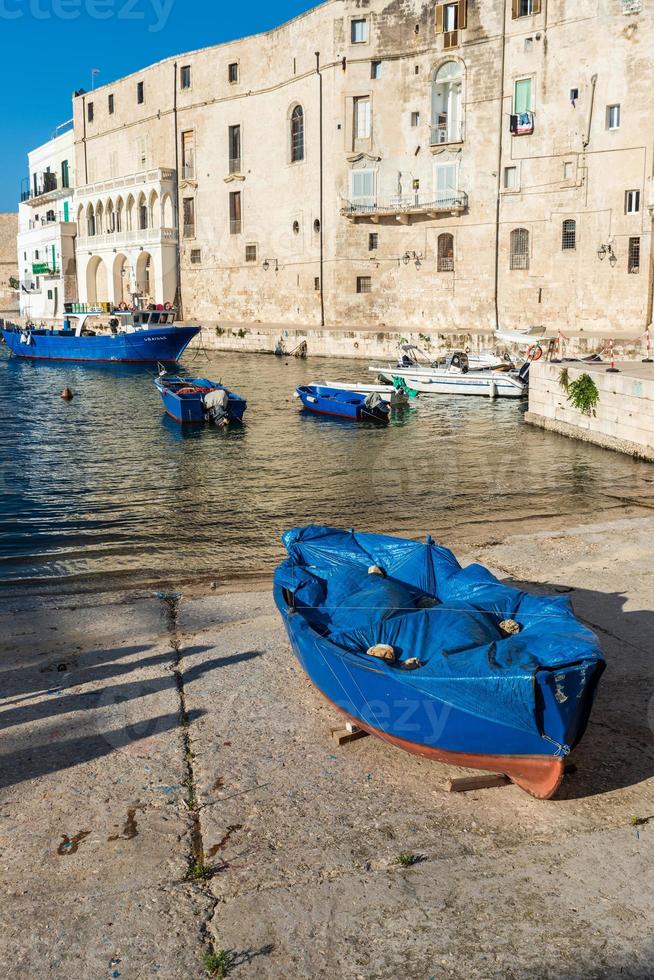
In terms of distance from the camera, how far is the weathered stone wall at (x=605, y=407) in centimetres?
1504

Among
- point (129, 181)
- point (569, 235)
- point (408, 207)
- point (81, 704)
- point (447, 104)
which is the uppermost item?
point (447, 104)

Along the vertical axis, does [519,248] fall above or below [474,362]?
above

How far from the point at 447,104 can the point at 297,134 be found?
7669 millimetres

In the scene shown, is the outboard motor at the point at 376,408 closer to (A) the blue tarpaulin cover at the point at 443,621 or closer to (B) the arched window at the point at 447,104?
(A) the blue tarpaulin cover at the point at 443,621

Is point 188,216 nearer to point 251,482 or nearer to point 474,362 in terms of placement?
point 474,362

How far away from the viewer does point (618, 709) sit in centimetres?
516

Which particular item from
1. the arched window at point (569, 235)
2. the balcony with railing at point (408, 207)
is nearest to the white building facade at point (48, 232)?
the balcony with railing at point (408, 207)

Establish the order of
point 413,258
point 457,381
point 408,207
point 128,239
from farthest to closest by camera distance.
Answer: point 128,239 → point 413,258 → point 408,207 → point 457,381

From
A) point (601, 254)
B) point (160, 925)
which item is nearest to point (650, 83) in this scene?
point (601, 254)

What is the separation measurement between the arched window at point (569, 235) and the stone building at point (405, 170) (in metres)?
0.08

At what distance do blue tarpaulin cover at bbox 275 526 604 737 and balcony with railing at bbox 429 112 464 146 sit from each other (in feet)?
102

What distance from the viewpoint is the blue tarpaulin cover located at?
4078 mm

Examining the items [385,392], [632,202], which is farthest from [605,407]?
[632,202]

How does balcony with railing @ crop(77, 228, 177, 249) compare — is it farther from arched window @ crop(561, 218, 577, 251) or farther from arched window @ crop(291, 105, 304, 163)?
arched window @ crop(561, 218, 577, 251)
